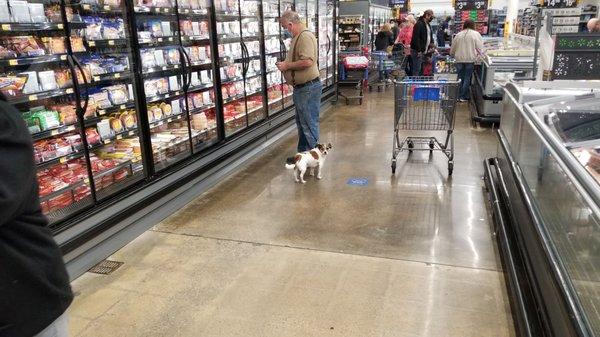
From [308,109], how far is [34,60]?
3.05m

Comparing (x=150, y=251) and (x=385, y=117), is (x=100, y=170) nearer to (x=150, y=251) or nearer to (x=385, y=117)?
(x=150, y=251)

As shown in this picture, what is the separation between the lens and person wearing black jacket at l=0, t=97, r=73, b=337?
119 centimetres

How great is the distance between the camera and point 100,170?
4016 millimetres

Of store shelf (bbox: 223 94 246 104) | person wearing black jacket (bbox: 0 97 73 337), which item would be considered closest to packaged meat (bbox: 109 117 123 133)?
store shelf (bbox: 223 94 246 104)

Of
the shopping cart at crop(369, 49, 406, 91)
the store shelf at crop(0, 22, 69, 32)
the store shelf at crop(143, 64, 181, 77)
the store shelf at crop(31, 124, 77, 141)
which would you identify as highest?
→ the store shelf at crop(0, 22, 69, 32)

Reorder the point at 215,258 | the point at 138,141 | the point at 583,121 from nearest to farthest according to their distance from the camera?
the point at 583,121
the point at 215,258
the point at 138,141

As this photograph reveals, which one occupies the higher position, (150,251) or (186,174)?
(186,174)

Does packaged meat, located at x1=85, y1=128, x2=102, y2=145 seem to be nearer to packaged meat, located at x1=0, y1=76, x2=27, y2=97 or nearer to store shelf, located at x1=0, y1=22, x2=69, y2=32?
packaged meat, located at x1=0, y1=76, x2=27, y2=97

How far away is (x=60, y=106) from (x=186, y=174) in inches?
A: 54.9

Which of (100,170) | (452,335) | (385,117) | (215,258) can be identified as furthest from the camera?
(385,117)

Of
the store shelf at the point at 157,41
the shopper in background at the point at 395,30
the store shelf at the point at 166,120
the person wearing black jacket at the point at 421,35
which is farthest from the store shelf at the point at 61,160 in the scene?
the shopper in background at the point at 395,30

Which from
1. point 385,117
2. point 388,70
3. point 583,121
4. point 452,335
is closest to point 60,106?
point 452,335

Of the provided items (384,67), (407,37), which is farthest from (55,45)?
(384,67)

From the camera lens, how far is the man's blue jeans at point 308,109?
555 cm
